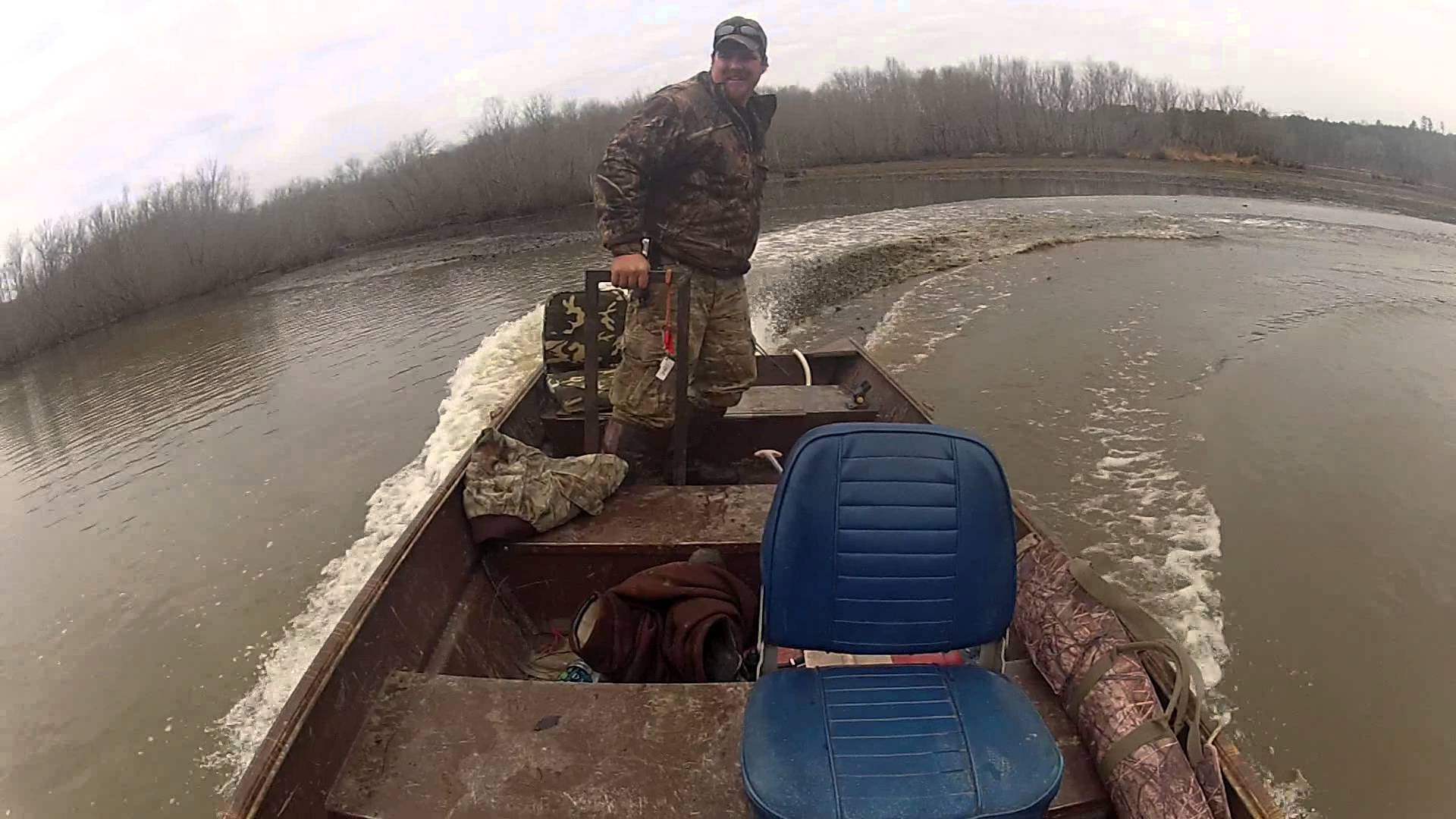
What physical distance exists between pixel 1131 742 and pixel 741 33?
10.4 ft

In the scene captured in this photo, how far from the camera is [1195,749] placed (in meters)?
2.11

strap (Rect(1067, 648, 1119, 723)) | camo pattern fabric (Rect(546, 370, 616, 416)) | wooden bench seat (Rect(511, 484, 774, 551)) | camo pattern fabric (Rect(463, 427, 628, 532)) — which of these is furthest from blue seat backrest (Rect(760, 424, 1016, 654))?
camo pattern fabric (Rect(546, 370, 616, 416))

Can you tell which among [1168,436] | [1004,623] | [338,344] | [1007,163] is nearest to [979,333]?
[1168,436]

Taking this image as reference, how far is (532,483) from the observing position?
3.71 meters

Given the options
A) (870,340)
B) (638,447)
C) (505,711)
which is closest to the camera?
(505,711)

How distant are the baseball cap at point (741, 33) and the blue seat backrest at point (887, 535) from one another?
2333mm

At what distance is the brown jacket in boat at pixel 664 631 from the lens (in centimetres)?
293

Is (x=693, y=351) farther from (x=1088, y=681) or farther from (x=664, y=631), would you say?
(x=1088, y=681)

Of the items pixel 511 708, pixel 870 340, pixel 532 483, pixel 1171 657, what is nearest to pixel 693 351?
pixel 532 483

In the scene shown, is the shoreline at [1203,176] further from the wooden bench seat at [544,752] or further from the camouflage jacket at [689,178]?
the wooden bench seat at [544,752]

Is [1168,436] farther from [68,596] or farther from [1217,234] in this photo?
[1217,234]

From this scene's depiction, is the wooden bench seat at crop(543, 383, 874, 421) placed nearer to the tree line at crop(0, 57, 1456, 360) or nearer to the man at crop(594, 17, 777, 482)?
the man at crop(594, 17, 777, 482)

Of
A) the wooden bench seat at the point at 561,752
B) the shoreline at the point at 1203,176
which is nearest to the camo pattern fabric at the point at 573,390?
the wooden bench seat at the point at 561,752

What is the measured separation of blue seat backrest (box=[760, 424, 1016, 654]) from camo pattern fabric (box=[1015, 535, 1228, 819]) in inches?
20.8
